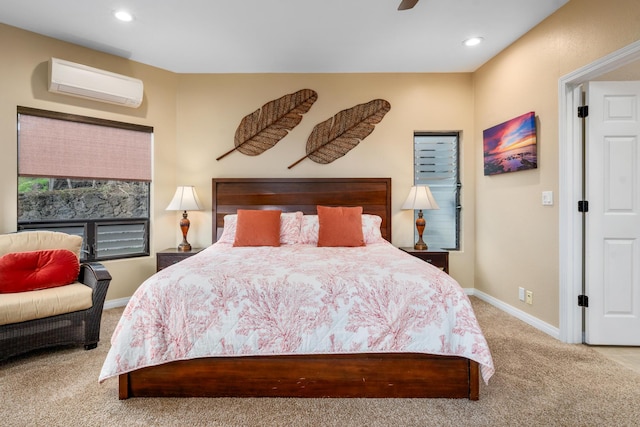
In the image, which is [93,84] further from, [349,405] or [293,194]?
[349,405]

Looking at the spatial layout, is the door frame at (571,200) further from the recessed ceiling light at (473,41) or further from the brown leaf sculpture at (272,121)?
the brown leaf sculpture at (272,121)

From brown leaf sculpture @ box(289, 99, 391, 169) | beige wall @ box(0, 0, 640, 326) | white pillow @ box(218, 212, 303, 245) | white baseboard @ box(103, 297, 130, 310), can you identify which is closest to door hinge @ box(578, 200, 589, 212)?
beige wall @ box(0, 0, 640, 326)

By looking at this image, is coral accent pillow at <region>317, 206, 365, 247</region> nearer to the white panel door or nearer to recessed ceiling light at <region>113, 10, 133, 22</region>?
the white panel door

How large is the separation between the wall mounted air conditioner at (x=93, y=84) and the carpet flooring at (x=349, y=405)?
247cm

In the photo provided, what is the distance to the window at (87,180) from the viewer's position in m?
3.05

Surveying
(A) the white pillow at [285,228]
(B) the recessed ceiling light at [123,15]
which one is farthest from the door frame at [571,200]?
(B) the recessed ceiling light at [123,15]

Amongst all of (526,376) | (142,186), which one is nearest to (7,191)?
(142,186)

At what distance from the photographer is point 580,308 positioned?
2.55 metres

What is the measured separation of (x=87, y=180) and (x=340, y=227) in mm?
2714

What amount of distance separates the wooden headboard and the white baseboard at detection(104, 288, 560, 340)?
4.07 ft

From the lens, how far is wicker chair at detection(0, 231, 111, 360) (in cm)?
216

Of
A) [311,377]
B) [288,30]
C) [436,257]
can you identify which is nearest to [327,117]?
[288,30]

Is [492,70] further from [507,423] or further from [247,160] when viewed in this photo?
[507,423]

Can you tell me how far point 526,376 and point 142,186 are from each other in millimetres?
4063
